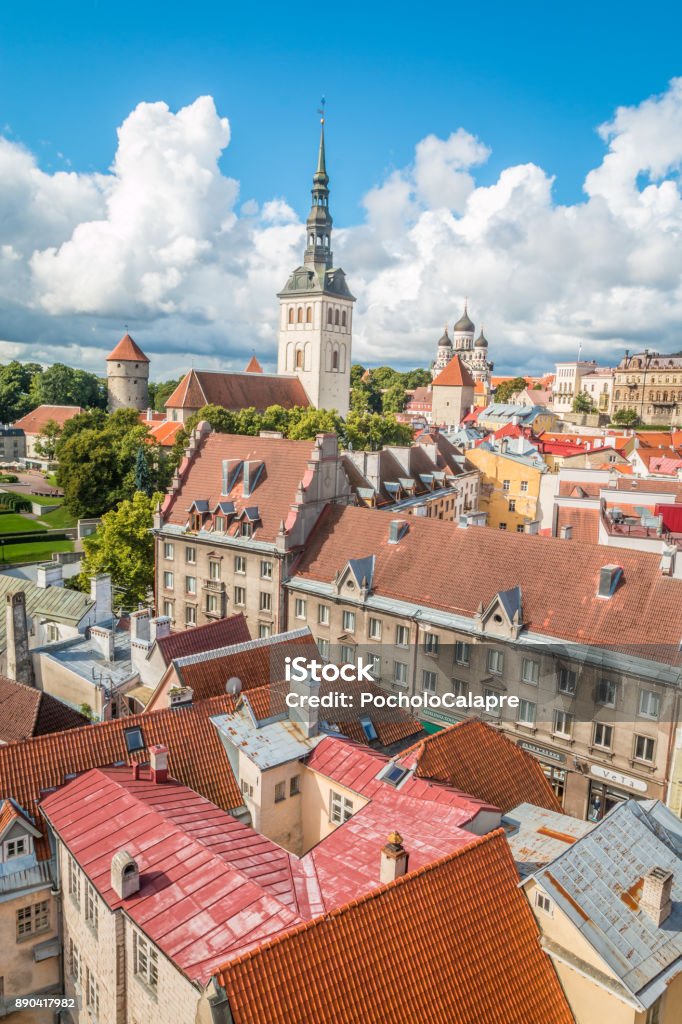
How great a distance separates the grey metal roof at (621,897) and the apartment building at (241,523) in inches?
1111

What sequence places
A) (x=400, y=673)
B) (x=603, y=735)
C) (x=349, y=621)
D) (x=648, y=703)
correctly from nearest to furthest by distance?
(x=648, y=703), (x=603, y=735), (x=400, y=673), (x=349, y=621)

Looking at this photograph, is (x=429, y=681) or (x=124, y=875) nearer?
(x=124, y=875)

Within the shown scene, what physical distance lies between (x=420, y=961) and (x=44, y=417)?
492 feet

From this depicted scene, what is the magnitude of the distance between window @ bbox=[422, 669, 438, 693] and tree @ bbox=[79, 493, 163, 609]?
24410 mm

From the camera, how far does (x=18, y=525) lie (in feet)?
286

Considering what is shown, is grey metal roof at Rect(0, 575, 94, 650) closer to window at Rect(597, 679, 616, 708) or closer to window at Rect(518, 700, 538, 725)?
window at Rect(518, 700, 538, 725)

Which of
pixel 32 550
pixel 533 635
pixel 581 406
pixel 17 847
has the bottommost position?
pixel 32 550

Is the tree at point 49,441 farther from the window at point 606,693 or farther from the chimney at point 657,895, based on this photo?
the chimney at point 657,895

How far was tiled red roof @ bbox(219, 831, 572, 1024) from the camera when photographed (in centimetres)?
1291

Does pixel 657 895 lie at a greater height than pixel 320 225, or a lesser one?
lesser

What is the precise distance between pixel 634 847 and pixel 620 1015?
4123 mm

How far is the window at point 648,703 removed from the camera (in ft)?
102

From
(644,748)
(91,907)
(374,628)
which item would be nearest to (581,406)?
(374,628)

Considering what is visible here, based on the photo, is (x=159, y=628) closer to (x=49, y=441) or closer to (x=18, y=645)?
(x=18, y=645)
